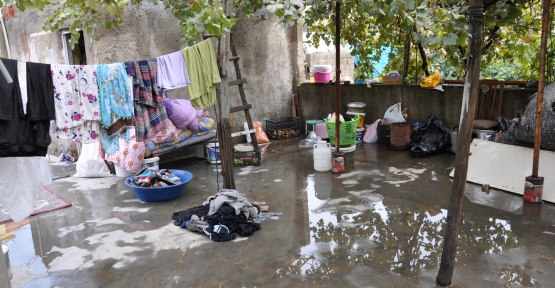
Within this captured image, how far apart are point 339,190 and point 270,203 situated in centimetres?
111

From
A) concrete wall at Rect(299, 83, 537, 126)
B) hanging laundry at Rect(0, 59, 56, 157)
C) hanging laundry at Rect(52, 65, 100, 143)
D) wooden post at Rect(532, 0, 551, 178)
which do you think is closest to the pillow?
hanging laundry at Rect(52, 65, 100, 143)

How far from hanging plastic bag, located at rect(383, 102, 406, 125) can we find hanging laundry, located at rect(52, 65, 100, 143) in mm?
6002

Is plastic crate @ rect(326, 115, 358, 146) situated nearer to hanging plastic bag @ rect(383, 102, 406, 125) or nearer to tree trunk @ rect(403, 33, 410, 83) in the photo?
hanging plastic bag @ rect(383, 102, 406, 125)

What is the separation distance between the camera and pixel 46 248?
5082 millimetres

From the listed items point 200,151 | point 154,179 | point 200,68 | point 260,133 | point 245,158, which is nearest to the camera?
point 200,68

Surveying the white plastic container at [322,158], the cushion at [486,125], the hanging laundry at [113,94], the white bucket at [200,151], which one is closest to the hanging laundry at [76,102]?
the hanging laundry at [113,94]

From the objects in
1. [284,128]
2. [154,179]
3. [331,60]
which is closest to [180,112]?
[154,179]

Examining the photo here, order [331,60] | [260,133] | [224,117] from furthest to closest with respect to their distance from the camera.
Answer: [331,60] < [260,133] < [224,117]

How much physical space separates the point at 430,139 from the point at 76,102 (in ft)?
20.4

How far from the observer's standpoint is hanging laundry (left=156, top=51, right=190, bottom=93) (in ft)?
18.1

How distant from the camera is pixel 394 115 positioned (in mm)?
9305

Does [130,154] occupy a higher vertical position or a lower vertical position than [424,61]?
lower

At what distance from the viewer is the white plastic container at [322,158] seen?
24.9ft

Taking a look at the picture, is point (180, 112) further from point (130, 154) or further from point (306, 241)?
point (306, 241)
